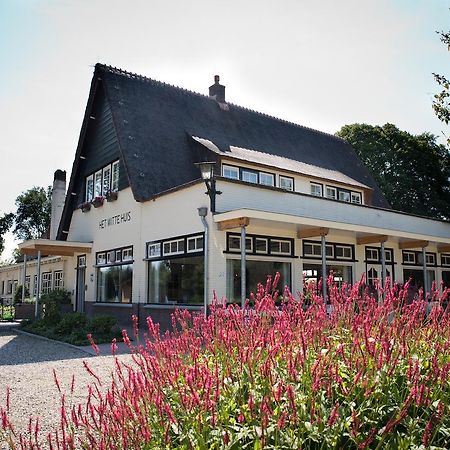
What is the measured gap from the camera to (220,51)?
731 cm

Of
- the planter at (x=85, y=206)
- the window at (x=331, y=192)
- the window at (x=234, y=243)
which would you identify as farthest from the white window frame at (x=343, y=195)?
the planter at (x=85, y=206)

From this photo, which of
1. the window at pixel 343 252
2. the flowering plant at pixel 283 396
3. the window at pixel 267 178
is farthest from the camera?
the window at pixel 267 178

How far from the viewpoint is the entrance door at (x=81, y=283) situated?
21.0 m

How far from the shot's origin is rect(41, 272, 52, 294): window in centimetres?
2509

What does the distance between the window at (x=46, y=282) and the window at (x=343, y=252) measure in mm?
15116

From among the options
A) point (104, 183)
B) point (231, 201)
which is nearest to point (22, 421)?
point (231, 201)

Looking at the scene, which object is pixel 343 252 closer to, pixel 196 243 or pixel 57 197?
pixel 196 243

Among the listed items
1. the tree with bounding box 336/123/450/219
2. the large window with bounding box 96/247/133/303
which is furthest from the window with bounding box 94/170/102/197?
the tree with bounding box 336/123/450/219

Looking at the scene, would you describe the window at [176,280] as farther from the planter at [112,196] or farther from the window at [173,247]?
the planter at [112,196]

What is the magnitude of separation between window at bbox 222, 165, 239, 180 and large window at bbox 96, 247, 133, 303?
166 inches

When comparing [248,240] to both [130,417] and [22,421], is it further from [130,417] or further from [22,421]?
[130,417]

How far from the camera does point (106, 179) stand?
19.9 metres

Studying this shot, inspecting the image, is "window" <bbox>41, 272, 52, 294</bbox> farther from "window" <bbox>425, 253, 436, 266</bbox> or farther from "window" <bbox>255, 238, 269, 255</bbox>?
"window" <bbox>425, 253, 436, 266</bbox>

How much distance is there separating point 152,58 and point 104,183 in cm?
1247
